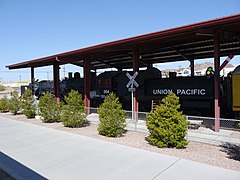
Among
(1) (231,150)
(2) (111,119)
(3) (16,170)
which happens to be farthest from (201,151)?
(3) (16,170)

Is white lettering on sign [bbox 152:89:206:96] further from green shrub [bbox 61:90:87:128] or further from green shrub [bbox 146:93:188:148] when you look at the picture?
green shrub [bbox 61:90:87:128]

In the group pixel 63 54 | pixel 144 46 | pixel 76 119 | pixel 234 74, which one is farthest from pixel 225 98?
pixel 63 54

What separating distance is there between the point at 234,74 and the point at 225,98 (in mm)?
1769

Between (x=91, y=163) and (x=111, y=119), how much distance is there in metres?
3.33

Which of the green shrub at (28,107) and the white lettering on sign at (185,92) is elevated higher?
the white lettering on sign at (185,92)

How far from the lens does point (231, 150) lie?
7012 mm

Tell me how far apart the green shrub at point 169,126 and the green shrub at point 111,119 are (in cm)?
199

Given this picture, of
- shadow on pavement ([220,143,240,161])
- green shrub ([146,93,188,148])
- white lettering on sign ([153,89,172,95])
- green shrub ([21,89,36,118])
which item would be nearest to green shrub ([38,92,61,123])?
green shrub ([21,89,36,118])

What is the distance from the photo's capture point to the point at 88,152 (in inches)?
277

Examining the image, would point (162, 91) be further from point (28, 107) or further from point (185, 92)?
point (28, 107)

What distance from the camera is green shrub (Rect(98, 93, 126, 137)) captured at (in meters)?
9.20

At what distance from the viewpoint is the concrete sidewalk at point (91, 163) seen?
519 centimetres

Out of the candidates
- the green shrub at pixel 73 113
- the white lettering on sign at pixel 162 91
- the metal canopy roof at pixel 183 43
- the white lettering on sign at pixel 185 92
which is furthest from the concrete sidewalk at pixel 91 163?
the white lettering on sign at pixel 162 91

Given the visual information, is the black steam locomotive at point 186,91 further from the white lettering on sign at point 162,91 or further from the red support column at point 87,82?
the red support column at point 87,82
